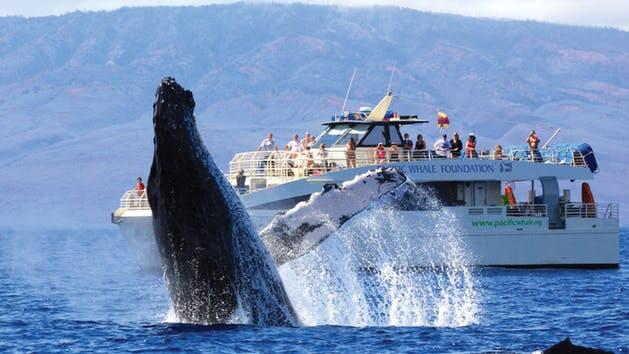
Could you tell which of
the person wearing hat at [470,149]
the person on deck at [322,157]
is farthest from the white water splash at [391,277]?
the person wearing hat at [470,149]

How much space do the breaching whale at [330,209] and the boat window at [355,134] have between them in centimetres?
2284

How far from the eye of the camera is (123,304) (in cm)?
2284

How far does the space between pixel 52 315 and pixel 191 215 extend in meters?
8.32

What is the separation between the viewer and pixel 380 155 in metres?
35.2

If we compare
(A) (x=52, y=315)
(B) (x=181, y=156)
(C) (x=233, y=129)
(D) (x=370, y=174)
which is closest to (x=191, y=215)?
(B) (x=181, y=156)

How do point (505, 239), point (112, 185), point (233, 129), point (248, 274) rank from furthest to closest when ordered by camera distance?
1. point (233, 129)
2. point (112, 185)
3. point (505, 239)
4. point (248, 274)

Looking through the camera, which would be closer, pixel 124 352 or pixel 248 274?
pixel 248 274

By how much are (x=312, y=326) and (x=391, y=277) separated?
16109 mm

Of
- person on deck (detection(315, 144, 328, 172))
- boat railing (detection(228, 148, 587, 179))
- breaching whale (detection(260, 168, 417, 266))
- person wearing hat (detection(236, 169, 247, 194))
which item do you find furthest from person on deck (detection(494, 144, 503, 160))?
breaching whale (detection(260, 168, 417, 266))

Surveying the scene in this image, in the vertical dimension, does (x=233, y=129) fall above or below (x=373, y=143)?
above

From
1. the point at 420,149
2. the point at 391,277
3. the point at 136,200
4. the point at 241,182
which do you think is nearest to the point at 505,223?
the point at 420,149

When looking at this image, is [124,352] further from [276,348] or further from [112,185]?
[112,185]

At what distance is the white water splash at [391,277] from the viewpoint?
782 inches

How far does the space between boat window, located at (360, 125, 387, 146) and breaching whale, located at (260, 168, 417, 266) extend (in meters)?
22.6
